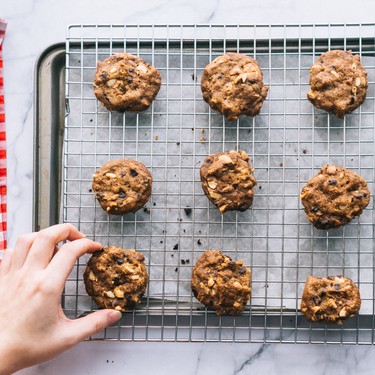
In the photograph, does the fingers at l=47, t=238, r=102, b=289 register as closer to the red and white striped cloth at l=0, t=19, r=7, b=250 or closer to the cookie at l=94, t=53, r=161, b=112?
the red and white striped cloth at l=0, t=19, r=7, b=250

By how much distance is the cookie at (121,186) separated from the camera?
2639 millimetres

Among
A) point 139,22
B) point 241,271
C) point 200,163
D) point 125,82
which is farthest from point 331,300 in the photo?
point 139,22

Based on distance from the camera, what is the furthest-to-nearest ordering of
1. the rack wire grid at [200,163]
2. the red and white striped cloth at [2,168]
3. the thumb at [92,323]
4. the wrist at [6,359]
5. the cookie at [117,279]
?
the red and white striped cloth at [2,168], the rack wire grid at [200,163], the cookie at [117,279], the thumb at [92,323], the wrist at [6,359]

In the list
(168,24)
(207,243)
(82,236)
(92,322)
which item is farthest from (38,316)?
(168,24)

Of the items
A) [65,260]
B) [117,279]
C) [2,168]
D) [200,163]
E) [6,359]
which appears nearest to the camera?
[6,359]

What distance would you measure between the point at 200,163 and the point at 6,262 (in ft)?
3.07

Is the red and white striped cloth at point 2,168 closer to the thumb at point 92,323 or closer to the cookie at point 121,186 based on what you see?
the cookie at point 121,186

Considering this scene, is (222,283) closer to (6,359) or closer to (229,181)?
(229,181)

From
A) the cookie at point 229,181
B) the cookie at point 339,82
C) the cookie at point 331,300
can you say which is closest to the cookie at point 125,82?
the cookie at point 229,181

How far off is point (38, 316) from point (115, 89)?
989 millimetres

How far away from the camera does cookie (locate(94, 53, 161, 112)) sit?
2654 millimetres

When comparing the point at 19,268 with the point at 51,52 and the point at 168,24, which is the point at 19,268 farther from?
the point at 168,24

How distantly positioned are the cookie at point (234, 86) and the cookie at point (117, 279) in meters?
0.75

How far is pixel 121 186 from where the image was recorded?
104 inches
